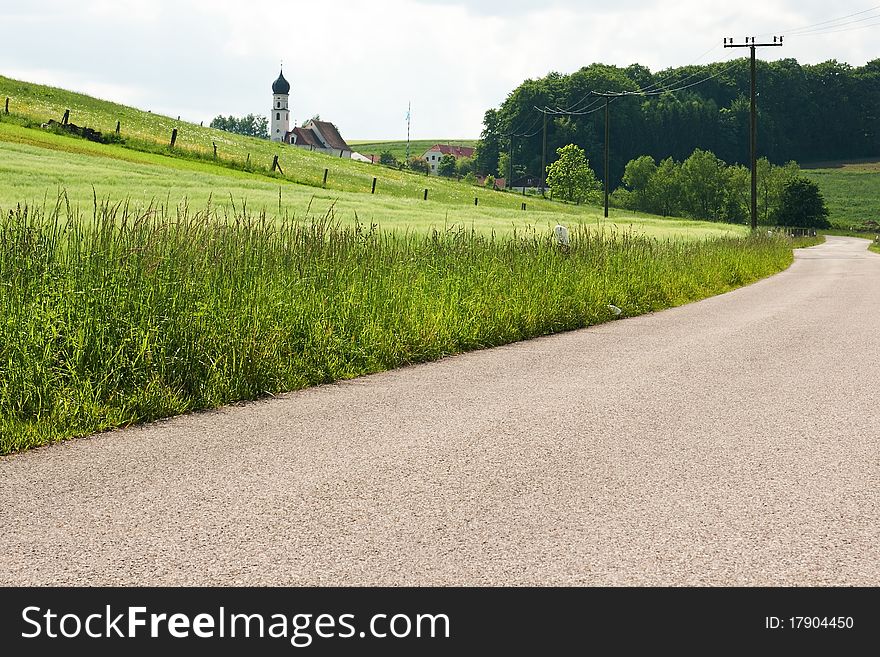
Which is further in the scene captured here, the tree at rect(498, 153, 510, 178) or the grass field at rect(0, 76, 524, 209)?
the tree at rect(498, 153, 510, 178)

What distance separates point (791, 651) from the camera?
11.5 feet

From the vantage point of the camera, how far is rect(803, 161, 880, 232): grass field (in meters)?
125

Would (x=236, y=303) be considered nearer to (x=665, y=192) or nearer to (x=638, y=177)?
(x=665, y=192)

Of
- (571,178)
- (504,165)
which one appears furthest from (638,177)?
(504,165)

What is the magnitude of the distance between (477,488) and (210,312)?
154 inches

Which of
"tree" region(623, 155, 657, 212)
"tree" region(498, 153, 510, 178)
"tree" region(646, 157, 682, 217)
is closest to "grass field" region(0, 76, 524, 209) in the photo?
"tree" region(646, 157, 682, 217)

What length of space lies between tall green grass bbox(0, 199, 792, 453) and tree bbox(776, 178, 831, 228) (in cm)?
9800

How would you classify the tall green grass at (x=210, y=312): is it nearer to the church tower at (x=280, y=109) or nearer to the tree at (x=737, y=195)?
the tree at (x=737, y=195)

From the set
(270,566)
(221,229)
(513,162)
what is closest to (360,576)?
(270,566)

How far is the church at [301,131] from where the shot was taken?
7067 inches

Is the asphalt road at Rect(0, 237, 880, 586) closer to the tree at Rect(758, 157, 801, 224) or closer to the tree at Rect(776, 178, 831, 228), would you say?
the tree at Rect(776, 178, 831, 228)

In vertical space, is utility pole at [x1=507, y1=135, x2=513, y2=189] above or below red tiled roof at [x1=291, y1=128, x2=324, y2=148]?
below

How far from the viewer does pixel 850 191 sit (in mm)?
140625

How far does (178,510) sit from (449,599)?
5.80 ft
